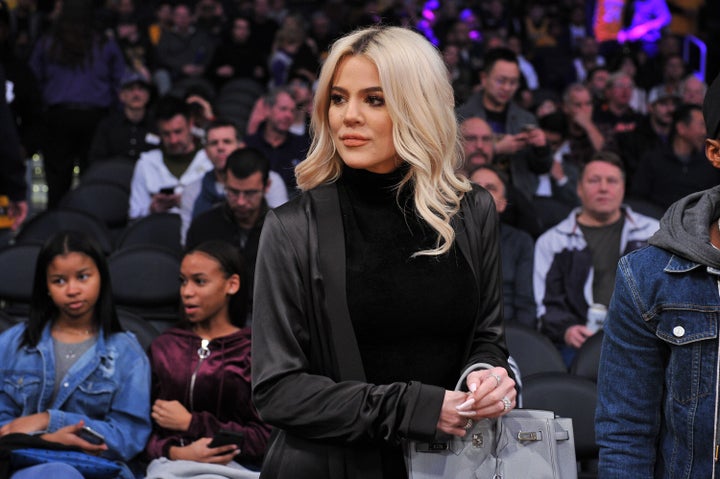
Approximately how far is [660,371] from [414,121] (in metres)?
0.67

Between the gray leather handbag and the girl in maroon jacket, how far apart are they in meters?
1.89

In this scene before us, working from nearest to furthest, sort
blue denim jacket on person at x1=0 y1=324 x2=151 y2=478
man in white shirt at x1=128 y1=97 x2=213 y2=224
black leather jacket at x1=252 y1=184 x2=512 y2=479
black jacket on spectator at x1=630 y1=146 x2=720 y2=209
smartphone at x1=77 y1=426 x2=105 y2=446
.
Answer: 1. black leather jacket at x1=252 y1=184 x2=512 y2=479
2. smartphone at x1=77 y1=426 x2=105 y2=446
3. blue denim jacket on person at x1=0 y1=324 x2=151 y2=478
4. man in white shirt at x1=128 y1=97 x2=213 y2=224
5. black jacket on spectator at x1=630 y1=146 x2=720 y2=209

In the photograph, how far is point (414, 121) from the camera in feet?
7.50

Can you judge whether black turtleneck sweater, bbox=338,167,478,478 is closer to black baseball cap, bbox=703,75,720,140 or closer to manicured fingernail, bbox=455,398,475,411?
manicured fingernail, bbox=455,398,475,411

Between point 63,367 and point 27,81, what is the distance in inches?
212

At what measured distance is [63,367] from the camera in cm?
412

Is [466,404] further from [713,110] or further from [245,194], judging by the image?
[245,194]

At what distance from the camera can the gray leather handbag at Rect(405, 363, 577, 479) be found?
217 cm

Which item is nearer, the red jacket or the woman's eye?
the woman's eye

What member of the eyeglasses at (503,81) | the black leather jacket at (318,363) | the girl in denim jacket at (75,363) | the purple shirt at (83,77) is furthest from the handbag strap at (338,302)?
the purple shirt at (83,77)

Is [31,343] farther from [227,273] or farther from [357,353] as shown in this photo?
[357,353]

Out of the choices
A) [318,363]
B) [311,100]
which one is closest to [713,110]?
[318,363]

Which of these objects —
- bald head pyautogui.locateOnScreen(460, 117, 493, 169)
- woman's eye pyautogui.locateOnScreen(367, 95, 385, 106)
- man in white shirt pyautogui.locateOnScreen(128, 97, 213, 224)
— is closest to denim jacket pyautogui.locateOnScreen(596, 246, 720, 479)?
woman's eye pyautogui.locateOnScreen(367, 95, 385, 106)

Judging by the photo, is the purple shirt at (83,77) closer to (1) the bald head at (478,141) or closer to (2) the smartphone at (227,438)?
(1) the bald head at (478,141)
